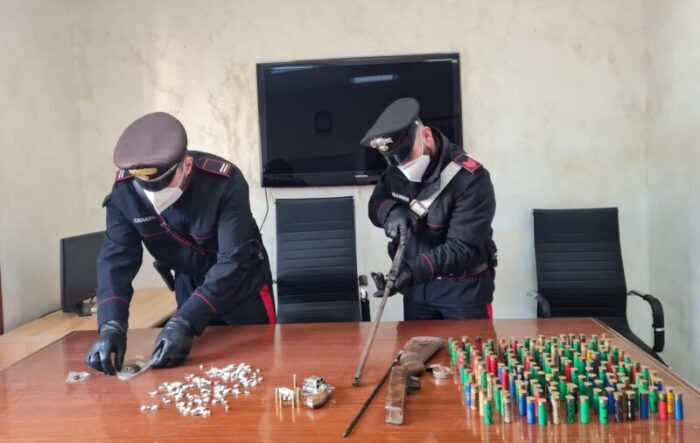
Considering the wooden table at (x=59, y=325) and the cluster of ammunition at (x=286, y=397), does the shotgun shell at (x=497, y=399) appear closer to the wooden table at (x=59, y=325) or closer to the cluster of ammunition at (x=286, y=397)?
the cluster of ammunition at (x=286, y=397)

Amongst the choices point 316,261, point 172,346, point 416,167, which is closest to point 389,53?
point 316,261

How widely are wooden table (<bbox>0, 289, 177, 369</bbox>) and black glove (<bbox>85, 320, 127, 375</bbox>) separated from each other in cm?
91

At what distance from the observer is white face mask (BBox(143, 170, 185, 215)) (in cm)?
174

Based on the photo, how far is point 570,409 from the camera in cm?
119

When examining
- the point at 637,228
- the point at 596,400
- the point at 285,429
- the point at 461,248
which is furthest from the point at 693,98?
the point at 285,429

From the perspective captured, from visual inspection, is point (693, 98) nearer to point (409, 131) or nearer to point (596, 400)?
point (409, 131)

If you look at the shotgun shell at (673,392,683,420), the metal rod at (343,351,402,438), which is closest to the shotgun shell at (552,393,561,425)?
the shotgun shell at (673,392,683,420)

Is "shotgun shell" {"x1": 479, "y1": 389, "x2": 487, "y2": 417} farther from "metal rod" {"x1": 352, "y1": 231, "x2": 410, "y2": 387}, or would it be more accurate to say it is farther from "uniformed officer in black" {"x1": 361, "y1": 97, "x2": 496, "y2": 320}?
"uniformed officer in black" {"x1": 361, "y1": 97, "x2": 496, "y2": 320}

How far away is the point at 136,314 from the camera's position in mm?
2836

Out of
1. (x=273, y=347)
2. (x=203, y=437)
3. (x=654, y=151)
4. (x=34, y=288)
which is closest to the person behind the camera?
(x=203, y=437)

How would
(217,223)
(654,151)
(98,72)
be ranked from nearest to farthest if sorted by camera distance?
(217,223) → (654,151) → (98,72)

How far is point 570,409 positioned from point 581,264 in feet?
6.41

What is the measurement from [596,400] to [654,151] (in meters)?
2.41

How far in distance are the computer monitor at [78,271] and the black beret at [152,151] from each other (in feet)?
3.99
